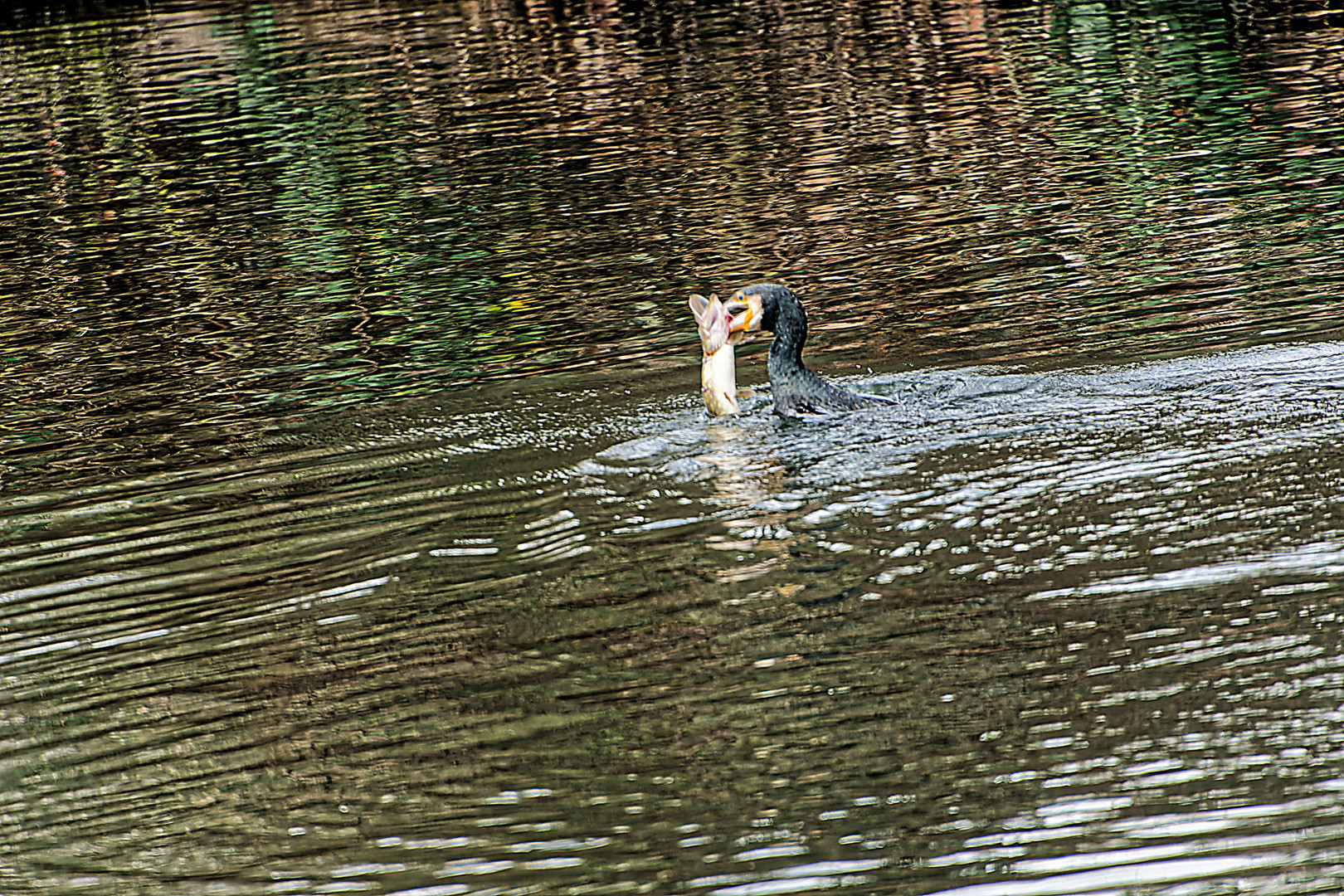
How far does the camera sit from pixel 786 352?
29.1 ft

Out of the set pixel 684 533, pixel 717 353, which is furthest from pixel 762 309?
pixel 684 533

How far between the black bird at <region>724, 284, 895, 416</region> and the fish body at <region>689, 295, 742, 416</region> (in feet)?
0.66

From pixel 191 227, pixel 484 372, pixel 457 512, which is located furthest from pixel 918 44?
pixel 457 512

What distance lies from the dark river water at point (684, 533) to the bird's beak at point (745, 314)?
1.99ft

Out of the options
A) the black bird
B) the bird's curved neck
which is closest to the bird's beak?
the black bird

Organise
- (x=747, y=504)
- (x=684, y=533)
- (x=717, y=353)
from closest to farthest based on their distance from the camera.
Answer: (x=684, y=533), (x=747, y=504), (x=717, y=353)

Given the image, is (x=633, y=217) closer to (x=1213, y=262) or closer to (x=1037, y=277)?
(x=1037, y=277)

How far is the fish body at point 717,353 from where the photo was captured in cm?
853

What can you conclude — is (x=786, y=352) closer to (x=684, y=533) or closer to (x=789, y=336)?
(x=789, y=336)

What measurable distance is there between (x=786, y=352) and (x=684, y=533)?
2.04 m

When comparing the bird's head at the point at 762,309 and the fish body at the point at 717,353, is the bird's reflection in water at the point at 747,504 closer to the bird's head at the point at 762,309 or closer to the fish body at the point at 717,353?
the fish body at the point at 717,353

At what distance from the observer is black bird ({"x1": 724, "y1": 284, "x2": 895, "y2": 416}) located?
8727 millimetres

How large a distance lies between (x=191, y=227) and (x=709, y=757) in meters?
12.5

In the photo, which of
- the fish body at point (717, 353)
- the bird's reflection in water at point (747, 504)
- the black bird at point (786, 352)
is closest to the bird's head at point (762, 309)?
the black bird at point (786, 352)
